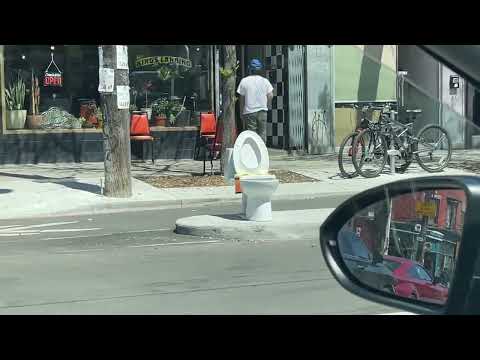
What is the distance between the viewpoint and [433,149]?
1431 cm

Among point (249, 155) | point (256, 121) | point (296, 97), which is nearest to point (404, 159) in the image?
point (256, 121)

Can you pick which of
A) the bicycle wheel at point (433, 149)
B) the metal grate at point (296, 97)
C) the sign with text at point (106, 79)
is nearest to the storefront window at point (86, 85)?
the metal grate at point (296, 97)

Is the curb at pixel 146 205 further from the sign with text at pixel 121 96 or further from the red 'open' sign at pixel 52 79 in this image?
the red 'open' sign at pixel 52 79

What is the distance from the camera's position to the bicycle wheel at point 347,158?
13656 millimetres

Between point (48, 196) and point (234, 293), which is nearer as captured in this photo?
point (234, 293)

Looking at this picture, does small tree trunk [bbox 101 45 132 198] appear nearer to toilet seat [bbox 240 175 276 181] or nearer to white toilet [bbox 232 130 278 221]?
white toilet [bbox 232 130 278 221]

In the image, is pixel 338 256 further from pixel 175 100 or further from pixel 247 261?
pixel 175 100

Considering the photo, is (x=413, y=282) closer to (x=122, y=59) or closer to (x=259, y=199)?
(x=259, y=199)

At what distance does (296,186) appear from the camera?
13.2 metres

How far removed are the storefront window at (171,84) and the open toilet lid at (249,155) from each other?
713 cm

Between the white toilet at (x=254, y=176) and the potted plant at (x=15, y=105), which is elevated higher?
the potted plant at (x=15, y=105)

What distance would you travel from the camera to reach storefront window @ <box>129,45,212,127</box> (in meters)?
16.7
